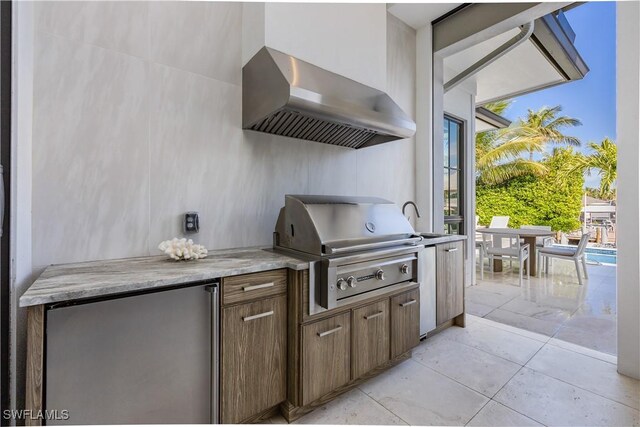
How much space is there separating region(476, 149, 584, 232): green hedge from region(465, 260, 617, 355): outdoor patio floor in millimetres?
5143

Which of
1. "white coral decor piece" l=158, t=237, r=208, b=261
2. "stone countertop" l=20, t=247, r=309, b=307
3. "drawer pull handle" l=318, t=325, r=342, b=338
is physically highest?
"white coral decor piece" l=158, t=237, r=208, b=261

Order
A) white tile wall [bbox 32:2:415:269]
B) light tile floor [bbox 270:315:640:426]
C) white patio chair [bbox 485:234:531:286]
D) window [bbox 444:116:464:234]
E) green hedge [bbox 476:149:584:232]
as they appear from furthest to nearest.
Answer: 1. green hedge [bbox 476:149:584:232]
2. white patio chair [bbox 485:234:531:286]
3. window [bbox 444:116:464:234]
4. light tile floor [bbox 270:315:640:426]
5. white tile wall [bbox 32:2:415:269]

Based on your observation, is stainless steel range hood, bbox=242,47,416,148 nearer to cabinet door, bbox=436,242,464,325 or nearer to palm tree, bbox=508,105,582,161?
cabinet door, bbox=436,242,464,325

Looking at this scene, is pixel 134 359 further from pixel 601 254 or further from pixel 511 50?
pixel 601 254

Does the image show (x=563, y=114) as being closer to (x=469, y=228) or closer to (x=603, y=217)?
(x=603, y=217)

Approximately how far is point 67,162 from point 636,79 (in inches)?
147

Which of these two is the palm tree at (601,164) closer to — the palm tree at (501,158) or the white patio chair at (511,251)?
the palm tree at (501,158)

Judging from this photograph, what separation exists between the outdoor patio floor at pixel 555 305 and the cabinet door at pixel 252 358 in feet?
8.68

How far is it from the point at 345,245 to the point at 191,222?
1.04m

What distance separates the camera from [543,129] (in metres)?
10.4

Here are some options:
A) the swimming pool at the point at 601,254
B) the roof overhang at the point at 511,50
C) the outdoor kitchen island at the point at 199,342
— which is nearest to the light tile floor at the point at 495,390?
the outdoor kitchen island at the point at 199,342

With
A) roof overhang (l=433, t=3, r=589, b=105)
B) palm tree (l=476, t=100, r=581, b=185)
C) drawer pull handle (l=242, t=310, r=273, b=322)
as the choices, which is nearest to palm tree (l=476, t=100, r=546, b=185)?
palm tree (l=476, t=100, r=581, b=185)

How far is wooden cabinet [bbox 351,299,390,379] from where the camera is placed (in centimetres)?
175

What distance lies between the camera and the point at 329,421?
5.15 ft
